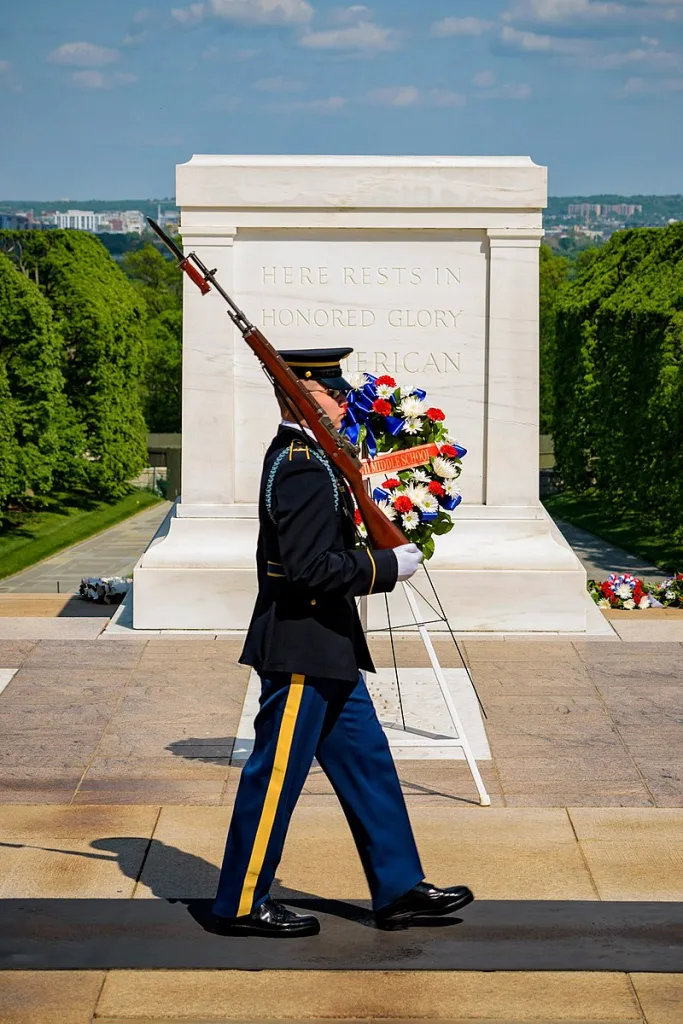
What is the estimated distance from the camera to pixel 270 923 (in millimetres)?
4680

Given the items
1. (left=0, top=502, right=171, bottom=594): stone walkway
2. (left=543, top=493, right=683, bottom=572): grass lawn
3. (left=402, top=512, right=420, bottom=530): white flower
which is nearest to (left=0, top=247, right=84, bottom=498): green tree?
(left=0, top=502, right=171, bottom=594): stone walkway

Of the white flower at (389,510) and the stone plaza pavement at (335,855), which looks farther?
the white flower at (389,510)

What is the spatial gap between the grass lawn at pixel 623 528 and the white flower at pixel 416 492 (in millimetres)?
17383

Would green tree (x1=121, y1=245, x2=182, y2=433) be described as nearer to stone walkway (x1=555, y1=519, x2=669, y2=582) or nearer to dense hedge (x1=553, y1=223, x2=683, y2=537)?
dense hedge (x1=553, y1=223, x2=683, y2=537)

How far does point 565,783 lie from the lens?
6406 mm

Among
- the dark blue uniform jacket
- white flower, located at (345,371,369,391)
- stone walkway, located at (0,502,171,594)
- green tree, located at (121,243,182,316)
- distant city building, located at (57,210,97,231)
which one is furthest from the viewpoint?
distant city building, located at (57,210,97,231)

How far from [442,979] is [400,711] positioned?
9.94 ft

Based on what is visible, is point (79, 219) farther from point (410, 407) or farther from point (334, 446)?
point (334, 446)

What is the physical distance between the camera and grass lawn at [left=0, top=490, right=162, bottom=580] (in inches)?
1093

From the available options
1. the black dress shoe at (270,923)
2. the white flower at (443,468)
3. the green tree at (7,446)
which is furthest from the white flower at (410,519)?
the green tree at (7,446)

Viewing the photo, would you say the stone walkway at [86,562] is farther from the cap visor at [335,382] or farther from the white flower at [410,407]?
the cap visor at [335,382]

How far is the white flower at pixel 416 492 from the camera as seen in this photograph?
6383 mm

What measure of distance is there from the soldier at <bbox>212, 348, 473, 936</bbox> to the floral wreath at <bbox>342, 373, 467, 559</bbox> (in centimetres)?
151

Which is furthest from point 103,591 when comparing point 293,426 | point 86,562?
point 86,562
